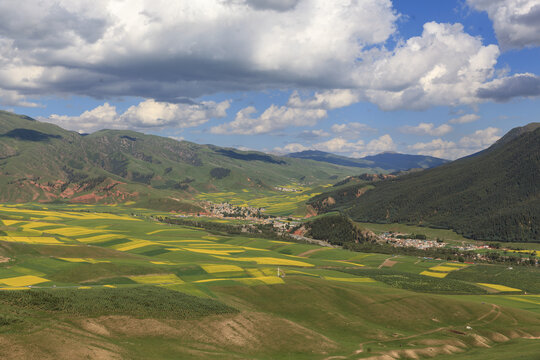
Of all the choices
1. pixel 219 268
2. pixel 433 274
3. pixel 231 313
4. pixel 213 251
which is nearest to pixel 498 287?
pixel 433 274

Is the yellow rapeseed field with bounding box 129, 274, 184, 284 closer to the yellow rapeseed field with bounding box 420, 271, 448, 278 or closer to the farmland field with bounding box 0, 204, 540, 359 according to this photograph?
the farmland field with bounding box 0, 204, 540, 359

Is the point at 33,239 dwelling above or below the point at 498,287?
below

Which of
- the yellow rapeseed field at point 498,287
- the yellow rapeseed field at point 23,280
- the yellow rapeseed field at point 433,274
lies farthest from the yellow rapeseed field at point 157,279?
the yellow rapeseed field at point 498,287

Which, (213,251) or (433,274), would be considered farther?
(213,251)

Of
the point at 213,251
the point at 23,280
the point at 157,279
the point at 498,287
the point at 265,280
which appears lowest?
the point at 213,251

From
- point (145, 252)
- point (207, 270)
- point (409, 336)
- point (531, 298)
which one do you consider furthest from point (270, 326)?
point (145, 252)

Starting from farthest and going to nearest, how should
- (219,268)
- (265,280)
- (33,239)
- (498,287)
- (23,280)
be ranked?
(33,239) < (498,287) < (219,268) < (265,280) < (23,280)

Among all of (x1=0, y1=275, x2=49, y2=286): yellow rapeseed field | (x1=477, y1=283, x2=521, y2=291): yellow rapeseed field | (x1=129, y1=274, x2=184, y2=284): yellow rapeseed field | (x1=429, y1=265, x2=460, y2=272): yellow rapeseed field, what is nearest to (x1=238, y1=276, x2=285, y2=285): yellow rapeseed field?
(x1=129, y1=274, x2=184, y2=284): yellow rapeseed field

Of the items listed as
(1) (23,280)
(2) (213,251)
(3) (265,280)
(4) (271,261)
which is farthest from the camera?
(2) (213,251)

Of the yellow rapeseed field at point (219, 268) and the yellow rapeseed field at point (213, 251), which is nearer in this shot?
the yellow rapeseed field at point (219, 268)

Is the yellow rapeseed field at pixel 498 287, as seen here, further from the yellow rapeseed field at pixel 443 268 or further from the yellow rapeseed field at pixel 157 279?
the yellow rapeseed field at pixel 157 279

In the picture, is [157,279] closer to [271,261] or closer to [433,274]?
[271,261]
